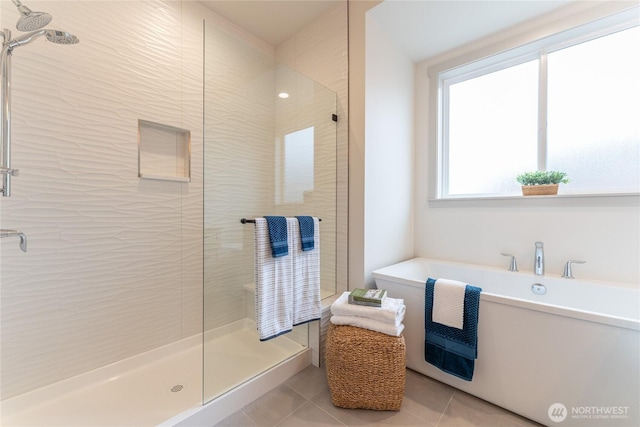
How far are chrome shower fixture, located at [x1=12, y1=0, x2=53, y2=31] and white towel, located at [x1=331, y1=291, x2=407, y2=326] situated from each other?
198 centimetres

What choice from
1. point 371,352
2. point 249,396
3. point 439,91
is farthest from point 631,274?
point 249,396

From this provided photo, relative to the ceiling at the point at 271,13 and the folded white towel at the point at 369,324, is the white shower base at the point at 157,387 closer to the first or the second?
the folded white towel at the point at 369,324

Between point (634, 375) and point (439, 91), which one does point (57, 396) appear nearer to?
point (634, 375)

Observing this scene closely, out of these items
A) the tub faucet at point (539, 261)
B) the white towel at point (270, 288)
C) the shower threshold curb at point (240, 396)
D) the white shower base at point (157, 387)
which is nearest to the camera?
the shower threshold curb at point (240, 396)

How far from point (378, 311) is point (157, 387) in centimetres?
148

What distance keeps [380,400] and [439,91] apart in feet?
8.29

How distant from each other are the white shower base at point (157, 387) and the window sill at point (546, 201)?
1767 millimetres

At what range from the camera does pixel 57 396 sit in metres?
1.52

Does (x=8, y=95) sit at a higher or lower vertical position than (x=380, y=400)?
higher

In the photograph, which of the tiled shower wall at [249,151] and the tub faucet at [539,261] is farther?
the tub faucet at [539,261]

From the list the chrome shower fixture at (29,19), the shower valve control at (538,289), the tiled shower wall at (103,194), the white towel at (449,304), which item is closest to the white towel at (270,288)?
the tiled shower wall at (103,194)

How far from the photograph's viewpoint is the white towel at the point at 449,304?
4.92 ft

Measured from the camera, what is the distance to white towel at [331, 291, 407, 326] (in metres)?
1.44

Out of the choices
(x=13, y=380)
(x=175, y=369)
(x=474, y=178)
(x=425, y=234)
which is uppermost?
(x=474, y=178)
